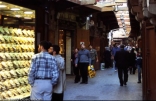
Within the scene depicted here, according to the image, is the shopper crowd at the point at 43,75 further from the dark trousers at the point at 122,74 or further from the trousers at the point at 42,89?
the dark trousers at the point at 122,74

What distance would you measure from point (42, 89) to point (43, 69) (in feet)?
1.34

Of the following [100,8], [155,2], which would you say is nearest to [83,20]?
[100,8]

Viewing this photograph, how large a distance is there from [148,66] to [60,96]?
371cm

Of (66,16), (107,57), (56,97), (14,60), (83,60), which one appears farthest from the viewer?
(107,57)

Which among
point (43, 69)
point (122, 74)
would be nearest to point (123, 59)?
point (122, 74)

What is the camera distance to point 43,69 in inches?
257

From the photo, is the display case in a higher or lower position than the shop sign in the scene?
lower

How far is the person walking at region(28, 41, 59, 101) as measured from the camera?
648cm

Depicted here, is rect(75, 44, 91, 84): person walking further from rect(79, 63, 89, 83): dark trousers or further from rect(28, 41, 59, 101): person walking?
rect(28, 41, 59, 101): person walking

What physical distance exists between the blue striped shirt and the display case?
3.06 m

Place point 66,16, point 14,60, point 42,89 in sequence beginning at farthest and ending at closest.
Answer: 1. point 66,16
2. point 14,60
3. point 42,89

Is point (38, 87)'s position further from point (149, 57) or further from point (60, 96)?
point (149, 57)

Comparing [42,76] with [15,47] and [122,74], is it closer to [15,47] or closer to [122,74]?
[15,47]

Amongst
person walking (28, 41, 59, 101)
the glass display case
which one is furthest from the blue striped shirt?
the glass display case
